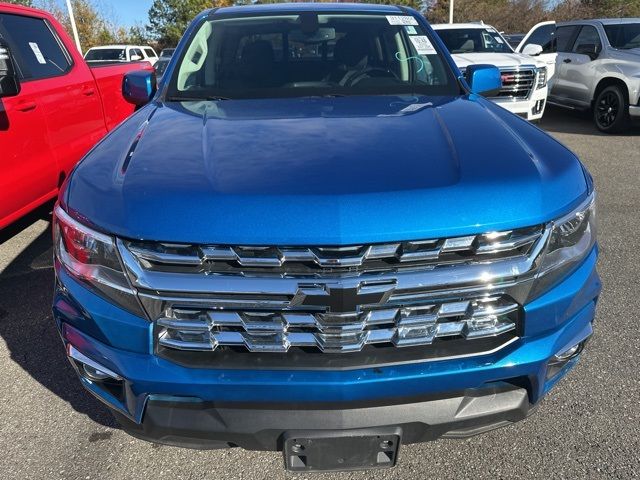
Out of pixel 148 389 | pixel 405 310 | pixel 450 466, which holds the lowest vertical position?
pixel 450 466

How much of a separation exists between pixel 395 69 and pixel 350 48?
0.94 ft

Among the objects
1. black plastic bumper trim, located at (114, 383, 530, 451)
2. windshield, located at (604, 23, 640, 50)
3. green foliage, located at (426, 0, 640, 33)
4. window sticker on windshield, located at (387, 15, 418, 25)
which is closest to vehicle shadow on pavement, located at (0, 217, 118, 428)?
black plastic bumper trim, located at (114, 383, 530, 451)

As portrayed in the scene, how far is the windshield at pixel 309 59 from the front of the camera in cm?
275

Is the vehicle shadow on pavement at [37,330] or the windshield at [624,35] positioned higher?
the windshield at [624,35]

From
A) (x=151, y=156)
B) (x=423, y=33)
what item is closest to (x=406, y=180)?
(x=151, y=156)

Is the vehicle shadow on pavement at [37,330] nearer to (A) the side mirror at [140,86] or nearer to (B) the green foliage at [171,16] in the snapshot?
(A) the side mirror at [140,86]

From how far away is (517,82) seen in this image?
25.9ft

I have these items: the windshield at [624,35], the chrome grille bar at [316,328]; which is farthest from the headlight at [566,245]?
the windshield at [624,35]

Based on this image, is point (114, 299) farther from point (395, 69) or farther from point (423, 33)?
point (423, 33)

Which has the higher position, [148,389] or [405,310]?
[405,310]

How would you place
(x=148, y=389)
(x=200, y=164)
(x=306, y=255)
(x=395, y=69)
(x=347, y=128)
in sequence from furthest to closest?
1. (x=395, y=69)
2. (x=347, y=128)
3. (x=200, y=164)
4. (x=148, y=389)
5. (x=306, y=255)

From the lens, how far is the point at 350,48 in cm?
302


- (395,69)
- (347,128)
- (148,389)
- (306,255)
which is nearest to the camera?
(306,255)

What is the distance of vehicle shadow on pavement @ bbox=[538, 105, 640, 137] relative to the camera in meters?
8.98
